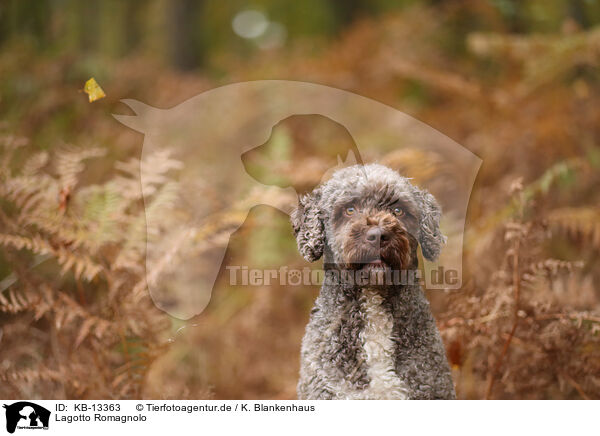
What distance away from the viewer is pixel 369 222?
89.3 inches

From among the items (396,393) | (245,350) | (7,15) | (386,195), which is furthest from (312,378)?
(7,15)

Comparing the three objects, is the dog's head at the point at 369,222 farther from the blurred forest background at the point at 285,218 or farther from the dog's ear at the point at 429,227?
the blurred forest background at the point at 285,218

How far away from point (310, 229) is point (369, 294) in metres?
0.40

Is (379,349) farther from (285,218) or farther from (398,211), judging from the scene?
(285,218)

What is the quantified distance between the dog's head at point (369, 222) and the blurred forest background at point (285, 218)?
35.2 inches

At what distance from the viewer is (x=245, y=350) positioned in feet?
16.0

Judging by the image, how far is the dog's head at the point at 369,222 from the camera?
2.24 metres

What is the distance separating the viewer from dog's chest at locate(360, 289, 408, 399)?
2453 mm
